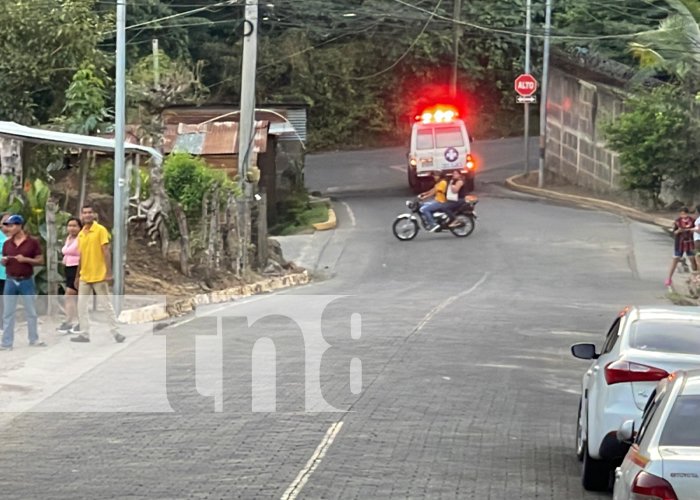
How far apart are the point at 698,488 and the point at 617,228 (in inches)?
1051

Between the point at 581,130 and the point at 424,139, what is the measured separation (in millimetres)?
6683

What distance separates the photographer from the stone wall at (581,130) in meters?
37.7

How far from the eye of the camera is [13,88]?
28906 mm

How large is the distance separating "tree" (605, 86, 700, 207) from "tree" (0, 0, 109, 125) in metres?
14.5

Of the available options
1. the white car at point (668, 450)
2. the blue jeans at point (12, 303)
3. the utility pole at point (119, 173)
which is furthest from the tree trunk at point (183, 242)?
the white car at point (668, 450)

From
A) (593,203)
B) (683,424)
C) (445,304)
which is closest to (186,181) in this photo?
(445,304)

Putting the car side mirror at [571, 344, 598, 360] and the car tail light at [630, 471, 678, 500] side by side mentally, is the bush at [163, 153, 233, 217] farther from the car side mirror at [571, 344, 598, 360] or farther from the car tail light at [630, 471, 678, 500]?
the car tail light at [630, 471, 678, 500]

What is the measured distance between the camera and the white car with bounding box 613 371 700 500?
16.8 feet

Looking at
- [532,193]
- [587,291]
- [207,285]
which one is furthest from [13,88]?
[532,193]

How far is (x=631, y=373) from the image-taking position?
26.6 ft

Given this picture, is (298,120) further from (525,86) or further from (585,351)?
(585,351)

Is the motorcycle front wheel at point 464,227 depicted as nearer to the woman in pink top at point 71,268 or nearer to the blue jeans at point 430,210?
the blue jeans at point 430,210

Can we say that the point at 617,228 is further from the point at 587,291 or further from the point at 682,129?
the point at 587,291

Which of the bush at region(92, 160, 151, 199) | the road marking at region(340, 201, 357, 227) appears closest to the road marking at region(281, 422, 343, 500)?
the bush at region(92, 160, 151, 199)
